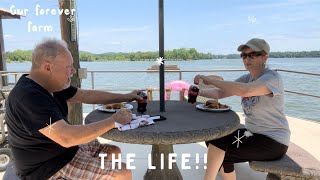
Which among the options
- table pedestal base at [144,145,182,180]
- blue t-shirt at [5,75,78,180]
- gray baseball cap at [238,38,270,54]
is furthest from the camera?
table pedestal base at [144,145,182,180]

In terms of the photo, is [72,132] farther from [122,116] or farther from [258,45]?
[258,45]

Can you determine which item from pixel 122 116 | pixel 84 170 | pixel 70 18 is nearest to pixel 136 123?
pixel 122 116

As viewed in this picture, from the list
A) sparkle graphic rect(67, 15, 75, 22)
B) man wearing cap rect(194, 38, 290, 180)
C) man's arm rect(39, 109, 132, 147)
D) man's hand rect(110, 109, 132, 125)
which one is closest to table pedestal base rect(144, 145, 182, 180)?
man wearing cap rect(194, 38, 290, 180)

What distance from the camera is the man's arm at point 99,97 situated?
7.15 feet

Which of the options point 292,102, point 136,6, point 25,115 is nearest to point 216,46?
point 136,6

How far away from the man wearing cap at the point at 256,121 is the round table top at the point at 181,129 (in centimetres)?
19

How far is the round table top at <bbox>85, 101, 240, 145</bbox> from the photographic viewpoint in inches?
60.9

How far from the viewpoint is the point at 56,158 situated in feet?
5.06

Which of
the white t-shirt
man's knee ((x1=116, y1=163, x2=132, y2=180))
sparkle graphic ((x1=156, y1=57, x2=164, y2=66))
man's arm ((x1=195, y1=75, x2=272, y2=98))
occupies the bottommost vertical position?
man's knee ((x1=116, y1=163, x2=132, y2=180))

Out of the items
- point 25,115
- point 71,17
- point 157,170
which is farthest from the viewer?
point 71,17

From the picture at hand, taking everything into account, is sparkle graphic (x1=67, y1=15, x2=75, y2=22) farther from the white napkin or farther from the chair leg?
the chair leg

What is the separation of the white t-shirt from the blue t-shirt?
1.27 metres

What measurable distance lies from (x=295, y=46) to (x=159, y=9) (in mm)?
2314

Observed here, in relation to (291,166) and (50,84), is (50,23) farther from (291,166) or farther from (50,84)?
(291,166)
